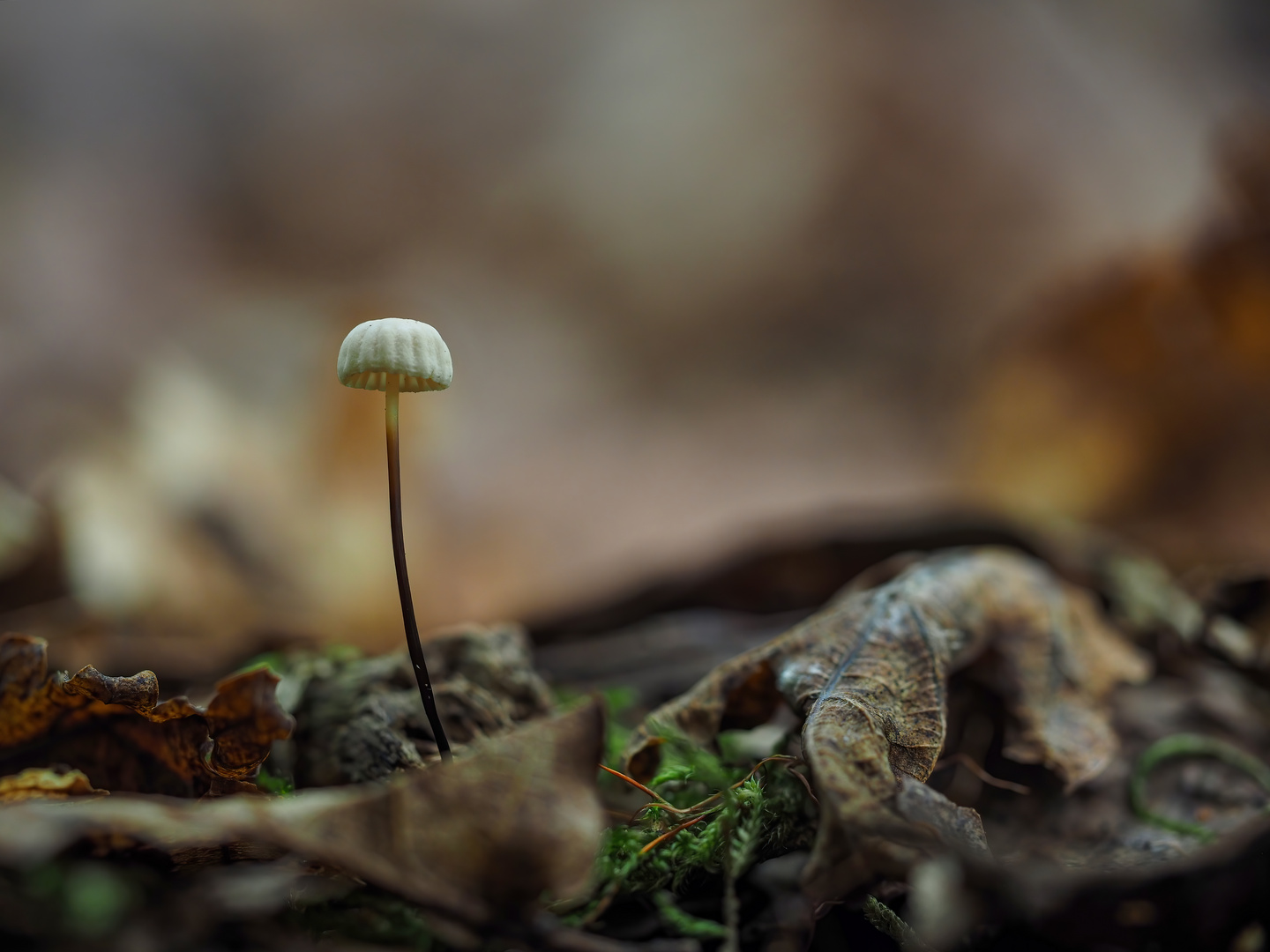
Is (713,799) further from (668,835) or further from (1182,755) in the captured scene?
(1182,755)

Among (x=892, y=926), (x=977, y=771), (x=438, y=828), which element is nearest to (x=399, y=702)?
(x=438, y=828)

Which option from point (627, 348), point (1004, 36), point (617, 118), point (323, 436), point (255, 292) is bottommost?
point (323, 436)

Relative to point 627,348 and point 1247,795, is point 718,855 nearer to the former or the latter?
point 1247,795

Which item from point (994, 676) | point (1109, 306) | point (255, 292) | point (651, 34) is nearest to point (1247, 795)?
point (994, 676)

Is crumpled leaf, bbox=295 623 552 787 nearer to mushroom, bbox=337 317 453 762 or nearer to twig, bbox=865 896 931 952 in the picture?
mushroom, bbox=337 317 453 762

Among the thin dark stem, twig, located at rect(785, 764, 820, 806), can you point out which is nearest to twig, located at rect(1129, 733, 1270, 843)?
twig, located at rect(785, 764, 820, 806)
